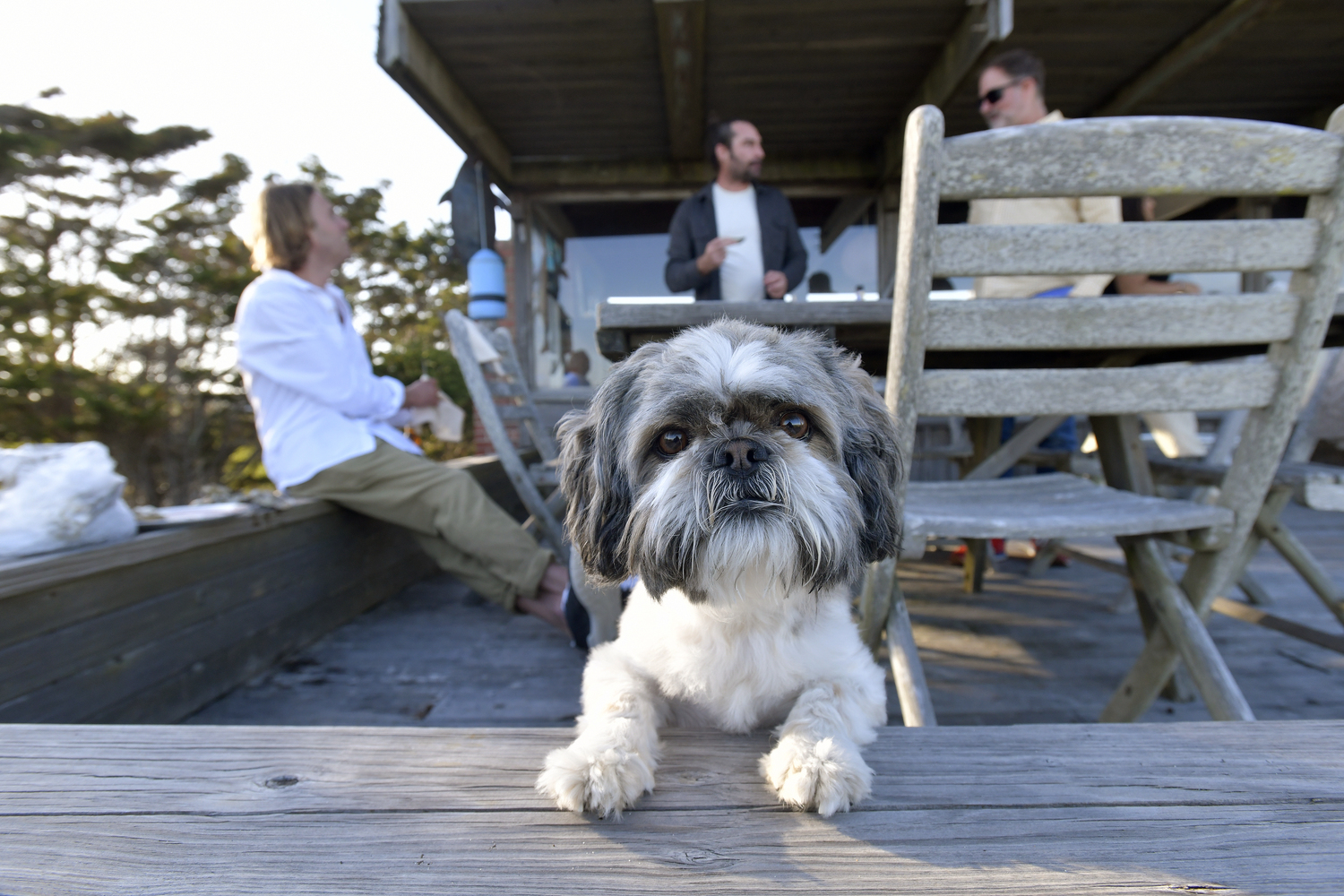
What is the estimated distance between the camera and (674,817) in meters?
1.04

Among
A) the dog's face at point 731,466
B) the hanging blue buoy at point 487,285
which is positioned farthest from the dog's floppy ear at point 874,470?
the hanging blue buoy at point 487,285

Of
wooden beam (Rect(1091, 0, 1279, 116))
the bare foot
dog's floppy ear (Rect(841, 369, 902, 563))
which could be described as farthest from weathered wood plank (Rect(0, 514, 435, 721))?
wooden beam (Rect(1091, 0, 1279, 116))

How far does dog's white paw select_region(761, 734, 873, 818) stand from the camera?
3.45 feet

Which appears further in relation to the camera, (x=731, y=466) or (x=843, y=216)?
(x=843, y=216)

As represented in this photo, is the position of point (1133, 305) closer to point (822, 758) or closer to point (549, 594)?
point (822, 758)

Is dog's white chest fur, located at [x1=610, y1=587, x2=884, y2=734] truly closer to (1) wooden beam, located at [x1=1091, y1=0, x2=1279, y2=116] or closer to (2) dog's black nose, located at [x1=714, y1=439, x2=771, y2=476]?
(2) dog's black nose, located at [x1=714, y1=439, x2=771, y2=476]

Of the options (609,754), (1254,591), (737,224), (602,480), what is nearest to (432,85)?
(737,224)

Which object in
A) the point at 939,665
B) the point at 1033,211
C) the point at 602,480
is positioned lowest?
the point at 939,665

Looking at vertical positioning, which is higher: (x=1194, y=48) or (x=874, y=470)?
(x=1194, y=48)

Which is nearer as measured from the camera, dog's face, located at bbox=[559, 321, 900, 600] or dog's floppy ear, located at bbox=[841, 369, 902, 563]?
dog's face, located at bbox=[559, 321, 900, 600]

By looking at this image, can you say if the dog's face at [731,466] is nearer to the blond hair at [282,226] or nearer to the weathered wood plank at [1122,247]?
the weathered wood plank at [1122,247]

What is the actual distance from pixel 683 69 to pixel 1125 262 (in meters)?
4.23

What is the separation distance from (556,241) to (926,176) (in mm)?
6599

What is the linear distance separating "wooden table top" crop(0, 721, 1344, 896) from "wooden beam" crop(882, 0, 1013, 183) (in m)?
4.11
